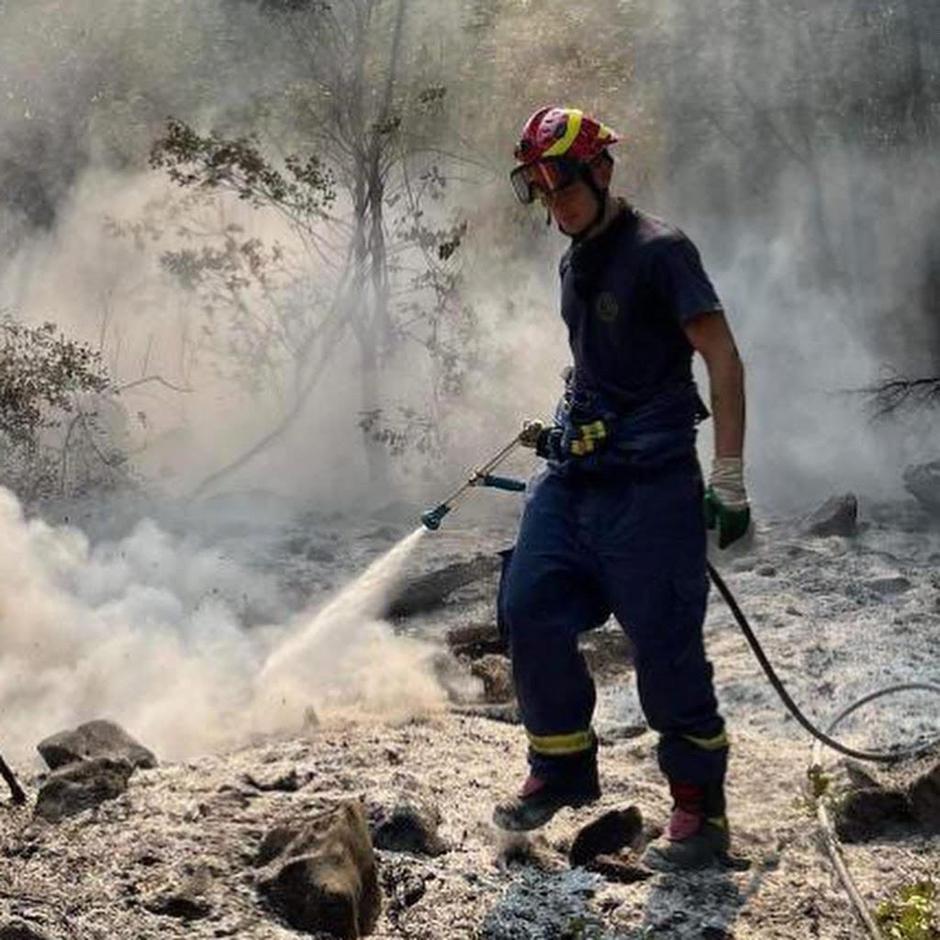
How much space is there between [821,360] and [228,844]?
12112mm

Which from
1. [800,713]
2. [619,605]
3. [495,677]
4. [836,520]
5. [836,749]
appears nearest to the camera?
[619,605]

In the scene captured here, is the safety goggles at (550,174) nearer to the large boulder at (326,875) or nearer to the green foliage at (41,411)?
the large boulder at (326,875)

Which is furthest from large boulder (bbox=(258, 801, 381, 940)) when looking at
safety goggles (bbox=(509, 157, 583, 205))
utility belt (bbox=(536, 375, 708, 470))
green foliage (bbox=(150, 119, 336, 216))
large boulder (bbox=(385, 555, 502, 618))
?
green foliage (bbox=(150, 119, 336, 216))

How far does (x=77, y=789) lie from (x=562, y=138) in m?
2.22

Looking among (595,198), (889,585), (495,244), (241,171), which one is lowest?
(889,585)

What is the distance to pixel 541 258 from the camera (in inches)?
559

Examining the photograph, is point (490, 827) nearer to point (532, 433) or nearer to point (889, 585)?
point (532, 433)

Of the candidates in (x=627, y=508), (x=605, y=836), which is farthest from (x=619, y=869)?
(x=627, y=508)

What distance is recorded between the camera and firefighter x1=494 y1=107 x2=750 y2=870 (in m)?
3.42

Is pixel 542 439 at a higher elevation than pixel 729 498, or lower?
higher

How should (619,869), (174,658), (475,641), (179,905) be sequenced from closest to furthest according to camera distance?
(179,905) → (619,869) → (174,658) → (475,641)

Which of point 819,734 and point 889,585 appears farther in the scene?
point 889,585

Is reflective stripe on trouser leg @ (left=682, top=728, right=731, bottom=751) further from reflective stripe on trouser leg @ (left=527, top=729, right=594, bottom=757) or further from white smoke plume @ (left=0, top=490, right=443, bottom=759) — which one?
white smoke plume @ (left=0, top=490, right=443, bottom=759)

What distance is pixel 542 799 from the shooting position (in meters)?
3.57
